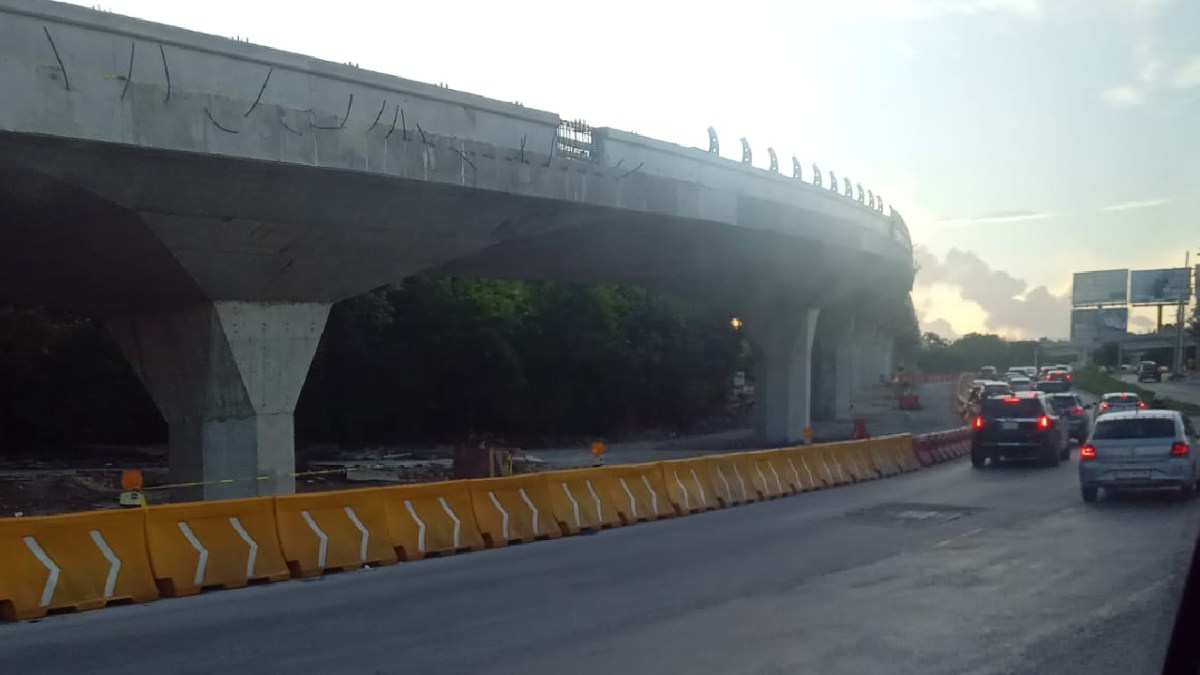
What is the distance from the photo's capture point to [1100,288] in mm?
90562

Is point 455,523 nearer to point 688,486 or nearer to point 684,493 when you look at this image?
point 684,493

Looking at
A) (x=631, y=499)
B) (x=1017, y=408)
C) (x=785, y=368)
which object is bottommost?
(x=631, y=499)

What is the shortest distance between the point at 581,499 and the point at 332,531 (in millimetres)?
4833

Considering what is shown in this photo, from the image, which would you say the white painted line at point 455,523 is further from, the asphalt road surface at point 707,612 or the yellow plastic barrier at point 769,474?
the yellow plastic barrier at point 769,474

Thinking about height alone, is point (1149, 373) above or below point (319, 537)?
above

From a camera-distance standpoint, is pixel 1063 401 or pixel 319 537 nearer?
pixel 319 537

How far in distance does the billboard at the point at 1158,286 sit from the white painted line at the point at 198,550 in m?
79.6

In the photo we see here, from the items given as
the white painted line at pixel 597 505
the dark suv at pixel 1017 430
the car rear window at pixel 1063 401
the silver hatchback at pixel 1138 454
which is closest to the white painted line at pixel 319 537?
the white painted line at pixel 597 505

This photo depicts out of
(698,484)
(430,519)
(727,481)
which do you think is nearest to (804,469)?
(727,481)

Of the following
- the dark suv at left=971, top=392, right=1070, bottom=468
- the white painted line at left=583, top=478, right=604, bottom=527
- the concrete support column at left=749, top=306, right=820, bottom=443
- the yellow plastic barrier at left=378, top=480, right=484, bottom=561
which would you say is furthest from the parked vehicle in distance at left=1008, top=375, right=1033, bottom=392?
the yellow plastic barrier at left=378, top=480, right=484, bottom=561

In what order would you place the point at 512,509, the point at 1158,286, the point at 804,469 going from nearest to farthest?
1. the point at 512,509
2. the point at 804,469
3. the point at 1158,286

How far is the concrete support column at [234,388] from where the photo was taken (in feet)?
70.0

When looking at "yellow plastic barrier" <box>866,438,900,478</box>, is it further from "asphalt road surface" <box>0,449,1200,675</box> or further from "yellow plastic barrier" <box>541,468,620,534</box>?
"yellow plastic barrier" <box>541,468,620,534</box>

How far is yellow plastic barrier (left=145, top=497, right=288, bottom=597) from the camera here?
12.3 meters
